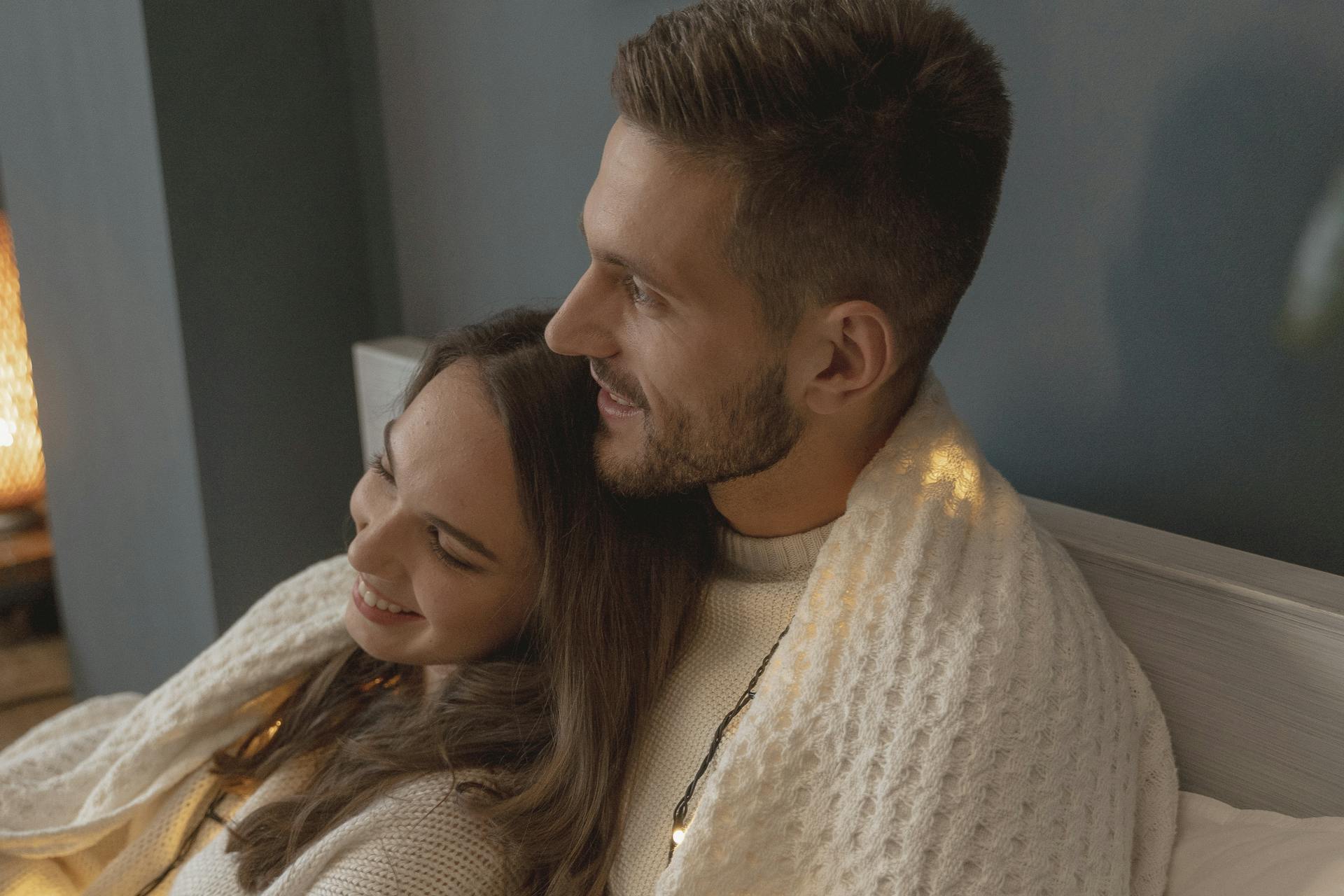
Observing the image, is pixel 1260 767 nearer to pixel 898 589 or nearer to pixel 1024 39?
pixel 898 589

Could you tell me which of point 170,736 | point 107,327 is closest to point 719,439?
point 170,736

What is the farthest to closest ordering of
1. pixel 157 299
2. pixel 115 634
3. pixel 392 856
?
pixel 115 634, pixel 157 299, pixel 392 856

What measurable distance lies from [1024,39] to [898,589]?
1.80 feet

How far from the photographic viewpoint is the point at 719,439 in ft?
3.22

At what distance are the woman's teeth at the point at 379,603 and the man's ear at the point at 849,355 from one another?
1.48 ft

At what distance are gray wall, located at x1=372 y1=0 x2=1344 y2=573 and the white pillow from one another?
0.22 m

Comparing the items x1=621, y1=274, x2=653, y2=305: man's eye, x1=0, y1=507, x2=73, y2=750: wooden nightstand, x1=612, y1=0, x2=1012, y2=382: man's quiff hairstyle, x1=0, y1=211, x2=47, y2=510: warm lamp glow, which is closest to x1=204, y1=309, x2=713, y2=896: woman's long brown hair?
x1=621, y1=274, x2=653, y2=305: man's eye

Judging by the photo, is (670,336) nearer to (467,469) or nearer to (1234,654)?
(467,469)

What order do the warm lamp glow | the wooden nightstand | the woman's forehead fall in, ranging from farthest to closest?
the wooden nightstand < the warm lamp glow < the woman's forehead

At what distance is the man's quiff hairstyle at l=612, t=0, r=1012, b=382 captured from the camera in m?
0.87

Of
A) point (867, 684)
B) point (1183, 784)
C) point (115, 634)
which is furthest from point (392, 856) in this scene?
point (115, 634)

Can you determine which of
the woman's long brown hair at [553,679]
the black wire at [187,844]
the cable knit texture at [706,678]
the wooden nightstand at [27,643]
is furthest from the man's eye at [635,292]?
the wooden nightstand at [27,643]

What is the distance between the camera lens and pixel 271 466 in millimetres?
2037

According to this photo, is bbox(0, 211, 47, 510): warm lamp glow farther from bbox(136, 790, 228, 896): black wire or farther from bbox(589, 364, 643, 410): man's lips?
bbox(589, 364, 643, 410): man's lips
